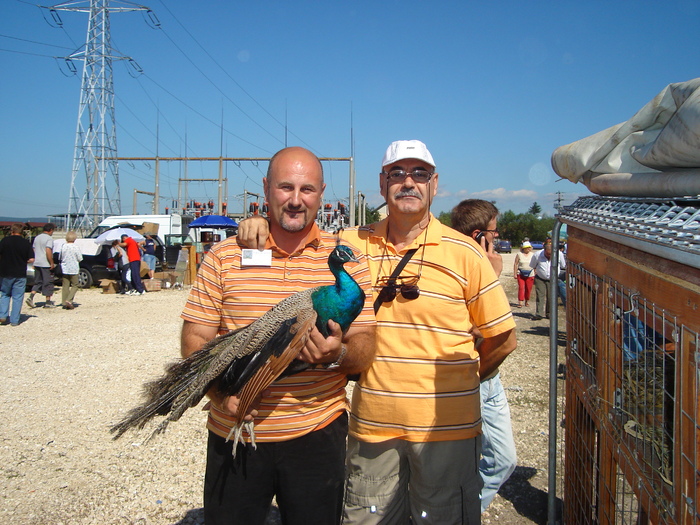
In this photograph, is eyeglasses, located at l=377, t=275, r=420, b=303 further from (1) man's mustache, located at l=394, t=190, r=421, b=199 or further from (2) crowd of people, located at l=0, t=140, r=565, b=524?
(1) man's mustache, located at l=394, t=190, r=421, b=199

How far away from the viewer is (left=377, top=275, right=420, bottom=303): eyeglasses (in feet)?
7.93

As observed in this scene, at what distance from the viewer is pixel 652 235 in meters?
1.30

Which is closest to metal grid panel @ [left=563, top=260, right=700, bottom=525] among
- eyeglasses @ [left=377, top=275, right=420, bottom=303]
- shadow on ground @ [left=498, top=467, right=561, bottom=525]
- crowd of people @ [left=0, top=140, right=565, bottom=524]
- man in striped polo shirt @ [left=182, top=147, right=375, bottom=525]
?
crowd of people @ [left=0, top=140, right=565, bottom=524]

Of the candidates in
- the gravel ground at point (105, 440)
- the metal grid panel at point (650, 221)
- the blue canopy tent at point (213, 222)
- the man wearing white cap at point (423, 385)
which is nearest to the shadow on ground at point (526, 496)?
the gravel ground at point (105, 440)

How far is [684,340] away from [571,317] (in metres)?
1.61

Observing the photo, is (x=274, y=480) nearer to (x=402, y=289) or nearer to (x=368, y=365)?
(x=368, y=365)

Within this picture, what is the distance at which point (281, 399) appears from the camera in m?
2.19

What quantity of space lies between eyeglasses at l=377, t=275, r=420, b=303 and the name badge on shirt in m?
0.63

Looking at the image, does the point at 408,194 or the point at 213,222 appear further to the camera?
the point at 213,222

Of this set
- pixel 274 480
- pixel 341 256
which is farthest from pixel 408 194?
pixel 274 480

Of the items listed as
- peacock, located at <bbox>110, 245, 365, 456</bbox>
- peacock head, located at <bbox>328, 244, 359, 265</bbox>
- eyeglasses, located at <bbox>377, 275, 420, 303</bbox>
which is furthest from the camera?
eyeglasses, located at <bbox>377, 275, 420, 303</bbox>

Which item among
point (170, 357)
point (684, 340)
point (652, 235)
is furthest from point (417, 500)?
point (170, 357)

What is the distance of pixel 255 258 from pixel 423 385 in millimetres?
1079

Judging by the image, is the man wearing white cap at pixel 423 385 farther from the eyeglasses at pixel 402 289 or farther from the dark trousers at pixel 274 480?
the dark trousers at pixel 274 480
